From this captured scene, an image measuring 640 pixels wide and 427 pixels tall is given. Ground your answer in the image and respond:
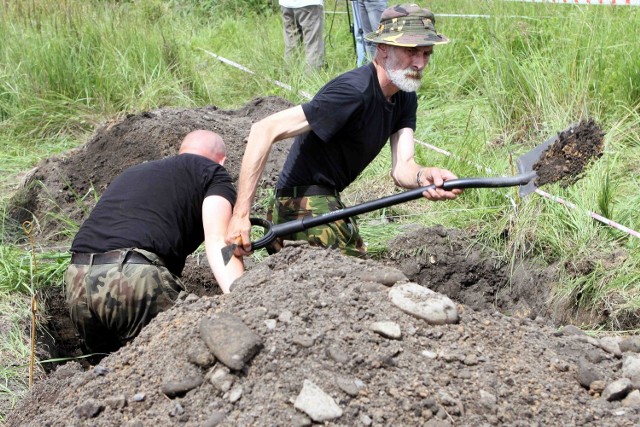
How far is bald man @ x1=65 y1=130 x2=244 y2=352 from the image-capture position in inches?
165

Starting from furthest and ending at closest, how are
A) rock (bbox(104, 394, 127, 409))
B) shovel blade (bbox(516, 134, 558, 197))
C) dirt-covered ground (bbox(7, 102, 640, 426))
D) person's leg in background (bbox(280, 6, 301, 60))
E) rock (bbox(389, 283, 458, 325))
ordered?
person's leg in background (bbox(280, 6, 301, 60)) < shovel blade (bbox(516, 134, 558, 197)) < rock (bbox(389, 283, 458, 325)) < rock (bbox(104, 394, 127, 409)) < dirt-covered ground (bbox(7, 102, 640, 426))

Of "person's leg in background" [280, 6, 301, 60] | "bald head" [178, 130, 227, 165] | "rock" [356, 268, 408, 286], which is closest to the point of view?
"rock" [356, 268, 408, 286]

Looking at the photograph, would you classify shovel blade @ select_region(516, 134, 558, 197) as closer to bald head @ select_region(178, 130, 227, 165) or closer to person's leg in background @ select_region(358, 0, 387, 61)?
bald head @ select_region(178, 130, 227, 165)

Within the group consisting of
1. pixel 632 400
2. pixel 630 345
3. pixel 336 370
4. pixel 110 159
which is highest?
pixel 336 370

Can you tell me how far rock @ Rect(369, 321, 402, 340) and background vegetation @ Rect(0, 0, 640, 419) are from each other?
1996 millimetres

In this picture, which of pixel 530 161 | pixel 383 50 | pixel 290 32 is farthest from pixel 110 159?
pixel 530 161

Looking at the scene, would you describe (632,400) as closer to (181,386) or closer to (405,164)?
(181,386)

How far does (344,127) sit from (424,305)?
4.01 feet

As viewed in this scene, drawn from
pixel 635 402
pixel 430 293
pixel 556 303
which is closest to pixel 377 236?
pixel 556 303

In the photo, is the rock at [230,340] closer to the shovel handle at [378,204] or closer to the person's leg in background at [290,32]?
the shovel handle at [378,204]

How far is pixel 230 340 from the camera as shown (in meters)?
3.16

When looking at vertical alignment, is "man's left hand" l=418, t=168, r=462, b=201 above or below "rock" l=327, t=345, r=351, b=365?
above

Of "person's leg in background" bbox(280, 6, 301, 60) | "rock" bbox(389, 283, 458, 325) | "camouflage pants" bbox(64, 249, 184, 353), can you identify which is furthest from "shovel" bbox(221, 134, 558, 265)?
"person's leg in background" bbox(280, 6, 301, 60)

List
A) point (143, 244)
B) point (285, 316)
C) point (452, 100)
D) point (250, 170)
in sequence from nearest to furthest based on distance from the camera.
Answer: point (285, 316)
point (250, 170)
point (143, 244)
point (452, 100)
